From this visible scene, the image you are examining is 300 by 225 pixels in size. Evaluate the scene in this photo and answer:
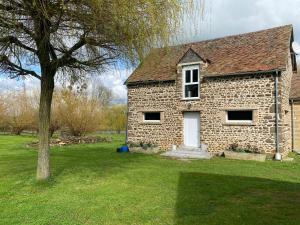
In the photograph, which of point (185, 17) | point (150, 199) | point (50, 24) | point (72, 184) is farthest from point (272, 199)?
point (50, 24)

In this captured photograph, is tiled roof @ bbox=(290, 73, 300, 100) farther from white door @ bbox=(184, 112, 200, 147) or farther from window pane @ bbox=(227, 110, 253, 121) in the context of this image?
white door @ bbox=(184, 112, 200, 147)

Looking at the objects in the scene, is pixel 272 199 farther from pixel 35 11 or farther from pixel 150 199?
pixel 35 11

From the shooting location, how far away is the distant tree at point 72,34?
546 centimetres

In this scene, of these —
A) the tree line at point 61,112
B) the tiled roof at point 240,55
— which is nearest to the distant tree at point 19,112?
the tree line at point 61,112

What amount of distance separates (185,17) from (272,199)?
4605 millimetres

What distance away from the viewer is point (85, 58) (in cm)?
806

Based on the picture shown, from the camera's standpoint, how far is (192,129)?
54.2 ft

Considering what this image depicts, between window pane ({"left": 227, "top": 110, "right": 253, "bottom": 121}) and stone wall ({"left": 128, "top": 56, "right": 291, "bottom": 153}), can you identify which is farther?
window pane ({"left": 227, "top": 110, "right": 253, "bottom": 121})

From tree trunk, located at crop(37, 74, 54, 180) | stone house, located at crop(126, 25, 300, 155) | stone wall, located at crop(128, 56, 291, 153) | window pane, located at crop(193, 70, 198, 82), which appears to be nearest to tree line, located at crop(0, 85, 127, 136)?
stone wall, located at crop(128, 56, 291, 153)

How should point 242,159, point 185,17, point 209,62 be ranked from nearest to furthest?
point 185,17 → point 242,159 → point 209,62

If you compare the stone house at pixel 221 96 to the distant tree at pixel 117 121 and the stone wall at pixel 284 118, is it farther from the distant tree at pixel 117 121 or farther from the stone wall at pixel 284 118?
the distant tree at pixel 117 121

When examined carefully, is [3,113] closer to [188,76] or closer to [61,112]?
[61,112]

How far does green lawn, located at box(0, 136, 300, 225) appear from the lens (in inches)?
217

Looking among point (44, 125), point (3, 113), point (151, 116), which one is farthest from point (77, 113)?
point (44, 125)
